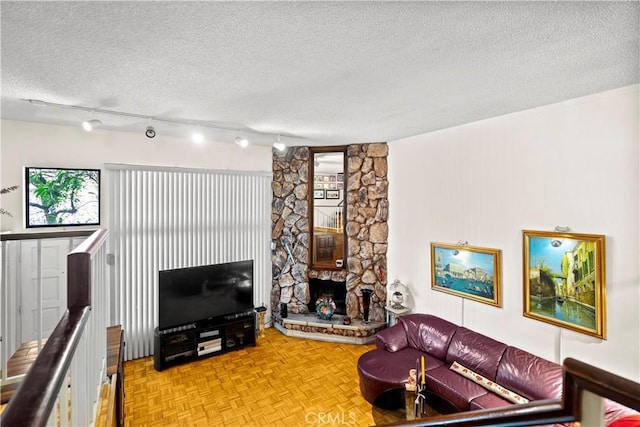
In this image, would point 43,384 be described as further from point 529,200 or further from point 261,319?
point 261,319

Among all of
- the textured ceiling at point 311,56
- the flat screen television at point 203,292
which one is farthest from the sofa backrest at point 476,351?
the flat screen television at point 203,292

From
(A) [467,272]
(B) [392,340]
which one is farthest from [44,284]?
(A) [467,272]

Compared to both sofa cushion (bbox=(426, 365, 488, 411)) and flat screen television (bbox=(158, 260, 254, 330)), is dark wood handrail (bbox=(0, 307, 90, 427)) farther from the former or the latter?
flat screen television (bbox=(158, 260, 254, 330))

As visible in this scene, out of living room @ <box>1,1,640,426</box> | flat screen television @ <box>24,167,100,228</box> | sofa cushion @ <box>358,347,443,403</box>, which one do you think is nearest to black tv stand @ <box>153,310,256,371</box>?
living room @ <box>1,1,640,426</box>

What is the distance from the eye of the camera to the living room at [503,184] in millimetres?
2492

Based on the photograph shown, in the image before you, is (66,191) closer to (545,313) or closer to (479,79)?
(479,79)

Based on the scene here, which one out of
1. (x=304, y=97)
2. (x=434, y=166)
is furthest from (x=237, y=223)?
(x=434, y=166)

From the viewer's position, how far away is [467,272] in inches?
145

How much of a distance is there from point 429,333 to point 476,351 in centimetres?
56

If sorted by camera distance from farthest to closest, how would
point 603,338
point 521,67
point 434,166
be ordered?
point 434,166 < point 603,338 < point 521,67

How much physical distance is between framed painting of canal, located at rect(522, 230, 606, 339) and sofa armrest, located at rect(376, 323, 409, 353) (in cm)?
131

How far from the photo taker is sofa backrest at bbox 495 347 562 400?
2539mm

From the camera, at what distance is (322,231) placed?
206 inches

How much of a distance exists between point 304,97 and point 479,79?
1.40 m
